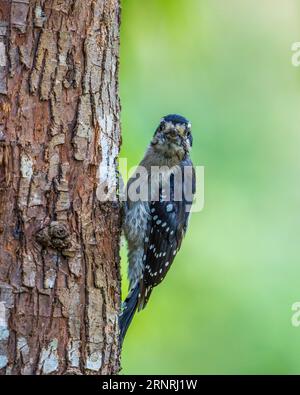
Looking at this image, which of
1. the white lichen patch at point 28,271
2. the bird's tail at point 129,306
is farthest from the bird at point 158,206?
the white lichen patch at point 28,271

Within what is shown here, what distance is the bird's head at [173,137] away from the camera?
5179 millimetres

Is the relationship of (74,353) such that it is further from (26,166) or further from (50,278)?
(26,166)

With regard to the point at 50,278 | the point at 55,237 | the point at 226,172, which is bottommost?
the point at 50,278

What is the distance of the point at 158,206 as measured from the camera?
527 cm

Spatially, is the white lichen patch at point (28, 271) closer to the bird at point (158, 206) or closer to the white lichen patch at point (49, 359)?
the white lichen patch at point (49, 359)

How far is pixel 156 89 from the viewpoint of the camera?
7117 mm

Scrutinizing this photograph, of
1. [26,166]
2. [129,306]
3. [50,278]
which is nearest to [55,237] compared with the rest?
[50,278]

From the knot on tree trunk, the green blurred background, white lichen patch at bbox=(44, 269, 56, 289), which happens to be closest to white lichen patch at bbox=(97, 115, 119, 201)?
the knot on tree trunk

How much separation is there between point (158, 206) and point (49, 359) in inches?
77.5

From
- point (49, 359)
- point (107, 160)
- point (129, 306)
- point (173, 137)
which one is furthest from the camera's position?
point (173, 137)

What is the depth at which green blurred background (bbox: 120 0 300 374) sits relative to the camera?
673 centimetres

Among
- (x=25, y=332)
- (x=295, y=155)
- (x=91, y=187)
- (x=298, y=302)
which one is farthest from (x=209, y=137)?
(x=25, y=332)

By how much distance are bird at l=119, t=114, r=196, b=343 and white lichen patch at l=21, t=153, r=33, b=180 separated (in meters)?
1.47

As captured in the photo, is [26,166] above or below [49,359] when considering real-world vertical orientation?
above
